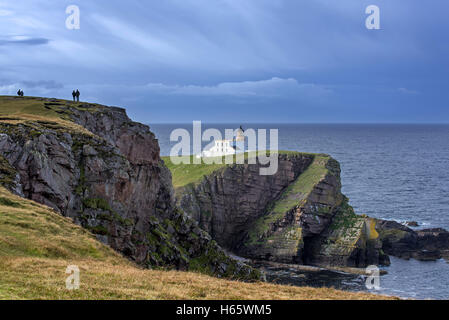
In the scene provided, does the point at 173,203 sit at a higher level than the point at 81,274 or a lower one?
lower

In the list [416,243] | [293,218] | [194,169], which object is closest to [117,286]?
[293,218]

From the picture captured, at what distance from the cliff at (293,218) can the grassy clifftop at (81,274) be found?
75675 mm

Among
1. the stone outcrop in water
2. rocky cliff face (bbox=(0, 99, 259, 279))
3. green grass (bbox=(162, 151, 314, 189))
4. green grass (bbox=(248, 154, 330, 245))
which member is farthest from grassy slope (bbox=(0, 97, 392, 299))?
green grass (bbox=(162, 151, 314, 189))

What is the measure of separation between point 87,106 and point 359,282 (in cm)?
5316

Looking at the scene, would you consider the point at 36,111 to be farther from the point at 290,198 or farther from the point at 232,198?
the point at 290,198

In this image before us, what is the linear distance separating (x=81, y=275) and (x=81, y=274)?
0.75 ft

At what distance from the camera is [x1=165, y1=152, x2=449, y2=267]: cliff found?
322ft

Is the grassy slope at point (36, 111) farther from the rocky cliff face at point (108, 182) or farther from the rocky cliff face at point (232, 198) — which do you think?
the rocky cliff face at point (232, 198)

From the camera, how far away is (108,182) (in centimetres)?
4250

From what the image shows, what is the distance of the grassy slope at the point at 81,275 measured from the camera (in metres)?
17.7

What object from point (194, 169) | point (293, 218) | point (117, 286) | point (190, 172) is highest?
point (194, 169)

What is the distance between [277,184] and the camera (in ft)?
386
